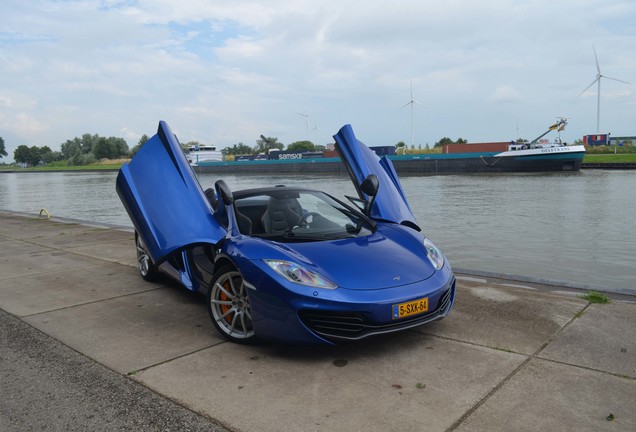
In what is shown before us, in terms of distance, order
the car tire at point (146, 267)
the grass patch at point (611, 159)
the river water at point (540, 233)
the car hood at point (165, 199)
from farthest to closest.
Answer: the grass patch at point (611, 159) < the river water at point (540, 233) < the car tire at point (146, 267) < the car hood at point (165, 199)

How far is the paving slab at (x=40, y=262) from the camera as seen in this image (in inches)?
274

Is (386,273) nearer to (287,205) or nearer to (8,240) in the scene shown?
(287,205)

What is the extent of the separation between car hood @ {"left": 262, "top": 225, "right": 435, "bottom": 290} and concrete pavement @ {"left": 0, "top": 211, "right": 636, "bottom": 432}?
521mm

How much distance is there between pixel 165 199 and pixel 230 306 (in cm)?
142

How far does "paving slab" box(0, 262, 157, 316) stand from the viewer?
5.23 meters

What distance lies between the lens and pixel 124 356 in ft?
12.3

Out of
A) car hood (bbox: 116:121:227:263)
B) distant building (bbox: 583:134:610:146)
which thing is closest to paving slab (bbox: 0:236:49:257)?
car hood (bbox: 116:121:227:263)

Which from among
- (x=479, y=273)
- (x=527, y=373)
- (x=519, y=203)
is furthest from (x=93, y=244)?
(x=519, y=203)

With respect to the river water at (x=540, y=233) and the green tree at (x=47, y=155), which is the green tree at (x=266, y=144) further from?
the river water at (x=540, y=233)

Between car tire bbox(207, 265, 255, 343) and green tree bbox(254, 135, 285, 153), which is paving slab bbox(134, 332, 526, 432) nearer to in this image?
car tire bbox(207, 265, 255, 343)

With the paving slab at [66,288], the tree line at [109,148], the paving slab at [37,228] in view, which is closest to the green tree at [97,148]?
the tree line at [109,148]

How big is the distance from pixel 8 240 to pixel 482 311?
30.8ft

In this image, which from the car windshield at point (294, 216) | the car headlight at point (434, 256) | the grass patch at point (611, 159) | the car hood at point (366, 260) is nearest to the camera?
the car hood at point (366, 260)

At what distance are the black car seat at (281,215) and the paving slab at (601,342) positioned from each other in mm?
2209
